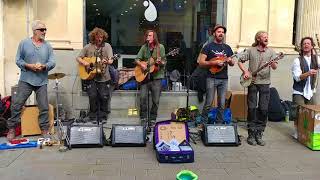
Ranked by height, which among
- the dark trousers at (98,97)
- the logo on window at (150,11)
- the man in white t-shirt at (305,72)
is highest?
the logo on window at (150,11)

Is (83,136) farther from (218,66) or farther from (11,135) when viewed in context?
(218,66)

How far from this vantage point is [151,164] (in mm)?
5723

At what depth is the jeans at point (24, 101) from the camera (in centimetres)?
680

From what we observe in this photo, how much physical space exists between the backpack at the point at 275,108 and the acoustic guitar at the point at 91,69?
3272mm

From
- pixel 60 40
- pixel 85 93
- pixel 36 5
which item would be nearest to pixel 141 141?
pixel 85 93

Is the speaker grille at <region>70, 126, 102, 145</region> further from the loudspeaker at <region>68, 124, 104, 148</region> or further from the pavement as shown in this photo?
the pavement

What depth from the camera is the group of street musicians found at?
22.3 feet

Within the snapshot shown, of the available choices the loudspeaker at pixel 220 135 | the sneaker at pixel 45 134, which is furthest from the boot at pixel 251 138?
the sneaker at pixel 45 134

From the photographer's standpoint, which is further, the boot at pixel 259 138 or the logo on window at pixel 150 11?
the logo on window at pixel 150 11

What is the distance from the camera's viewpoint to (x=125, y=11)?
938 centimetres

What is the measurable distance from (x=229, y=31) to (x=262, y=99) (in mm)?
2661

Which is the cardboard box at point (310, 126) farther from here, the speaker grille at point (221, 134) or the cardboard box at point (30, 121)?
the cardboard box at point (30, 121)

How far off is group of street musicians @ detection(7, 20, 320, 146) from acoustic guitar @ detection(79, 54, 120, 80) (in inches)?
0.9

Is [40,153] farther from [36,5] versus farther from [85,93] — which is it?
[36,5]
